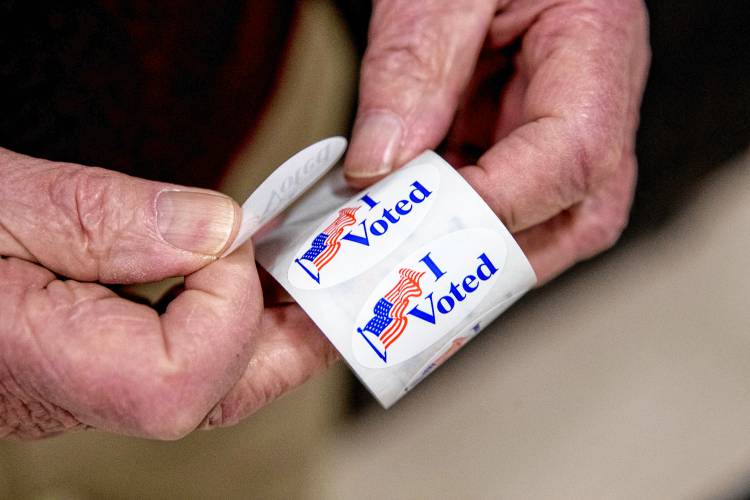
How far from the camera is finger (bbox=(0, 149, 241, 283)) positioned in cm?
51

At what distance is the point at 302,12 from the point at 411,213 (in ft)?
1.29

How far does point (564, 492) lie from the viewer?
112 cm

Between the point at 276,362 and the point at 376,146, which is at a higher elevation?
the point at 376,146

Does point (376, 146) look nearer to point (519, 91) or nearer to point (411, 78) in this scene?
point (411, 78)

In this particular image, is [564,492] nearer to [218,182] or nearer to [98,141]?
[218,182]

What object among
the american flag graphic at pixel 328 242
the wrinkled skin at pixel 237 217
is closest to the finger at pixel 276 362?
the wrinkled skin at pixel 237 217

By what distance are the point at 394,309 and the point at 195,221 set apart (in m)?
0.16

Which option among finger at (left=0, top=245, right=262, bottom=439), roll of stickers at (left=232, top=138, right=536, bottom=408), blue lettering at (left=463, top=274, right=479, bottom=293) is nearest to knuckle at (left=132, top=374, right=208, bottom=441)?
finger at (left=0, top=245, right=262, bottom=439)

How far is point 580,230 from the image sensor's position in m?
0.81

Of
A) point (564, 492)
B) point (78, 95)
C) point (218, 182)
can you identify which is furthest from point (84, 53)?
point (564, 492)

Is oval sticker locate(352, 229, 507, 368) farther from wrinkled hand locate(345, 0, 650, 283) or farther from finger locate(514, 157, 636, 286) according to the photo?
finger locate(514, 157, 636, 286)

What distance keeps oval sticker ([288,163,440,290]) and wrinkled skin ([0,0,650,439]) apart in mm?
46

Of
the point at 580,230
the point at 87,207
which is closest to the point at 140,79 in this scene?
the point at 87,207

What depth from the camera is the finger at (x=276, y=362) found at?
61 cm
